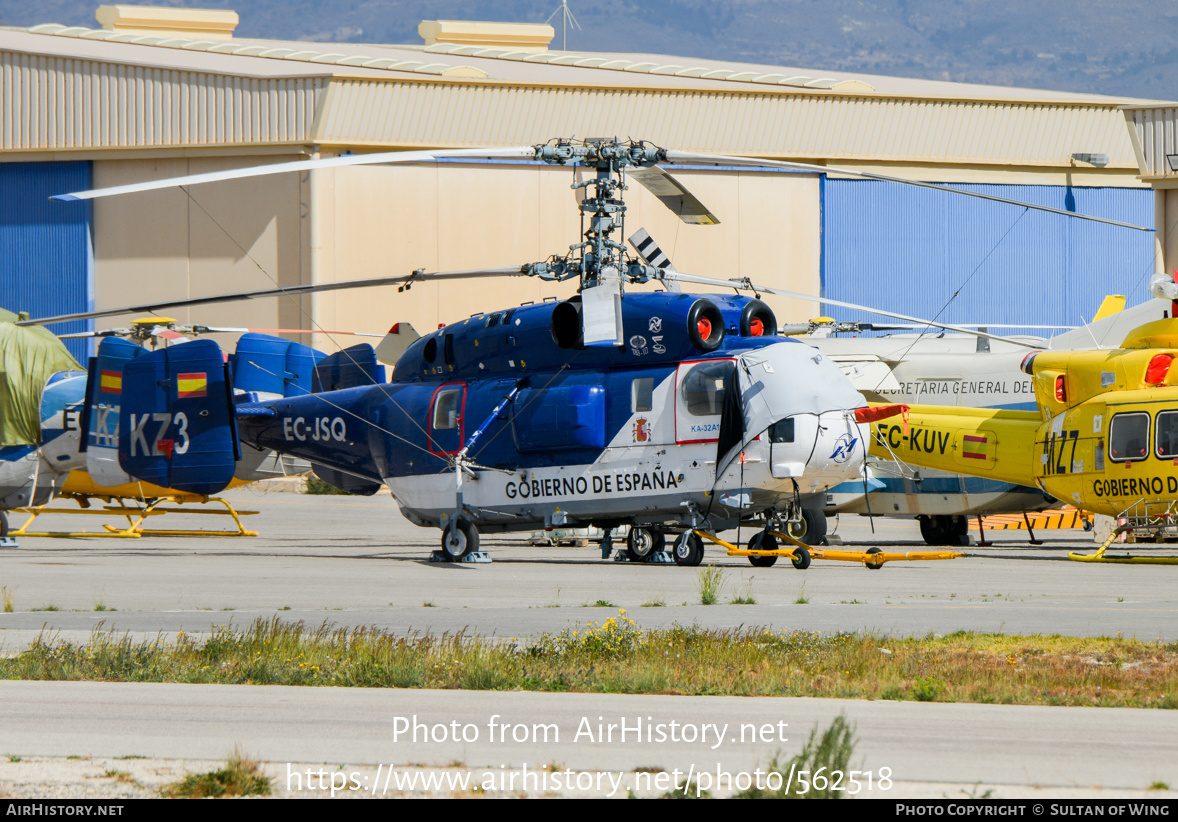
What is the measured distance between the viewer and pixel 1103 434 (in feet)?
67.4

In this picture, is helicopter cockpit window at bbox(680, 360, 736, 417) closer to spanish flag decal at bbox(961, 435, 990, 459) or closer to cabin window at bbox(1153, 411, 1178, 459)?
spanish flag decal at bbox(961, 435, 990, 459)

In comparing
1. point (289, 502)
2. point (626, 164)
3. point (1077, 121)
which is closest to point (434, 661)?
point (626, 164)

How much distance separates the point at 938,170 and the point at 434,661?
39826 millimetres

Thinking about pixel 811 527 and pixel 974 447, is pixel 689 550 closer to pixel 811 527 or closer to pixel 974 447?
pixel 811 527

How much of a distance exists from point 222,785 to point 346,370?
1921 centimetres

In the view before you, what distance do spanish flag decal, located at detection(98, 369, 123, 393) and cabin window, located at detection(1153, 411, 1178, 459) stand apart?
1670 cm

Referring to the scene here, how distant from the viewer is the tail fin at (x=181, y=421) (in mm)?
22172

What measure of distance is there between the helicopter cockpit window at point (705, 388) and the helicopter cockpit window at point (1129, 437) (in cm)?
611

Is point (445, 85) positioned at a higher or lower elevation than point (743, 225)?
higher

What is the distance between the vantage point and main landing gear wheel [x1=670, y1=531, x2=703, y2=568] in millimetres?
19453

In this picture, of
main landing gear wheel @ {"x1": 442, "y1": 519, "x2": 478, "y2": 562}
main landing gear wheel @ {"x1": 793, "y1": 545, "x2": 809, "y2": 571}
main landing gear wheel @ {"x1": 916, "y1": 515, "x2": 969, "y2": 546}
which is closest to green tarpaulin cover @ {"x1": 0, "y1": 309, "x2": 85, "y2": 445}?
main landing gear wheel @ {"x1": 442, "y1": 519, "x2": 478, "y2": 562}

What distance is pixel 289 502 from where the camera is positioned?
3809cm

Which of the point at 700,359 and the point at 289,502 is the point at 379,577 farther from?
the point at 289,502

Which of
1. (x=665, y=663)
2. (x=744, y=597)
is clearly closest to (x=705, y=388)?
(x=744, y=597)
